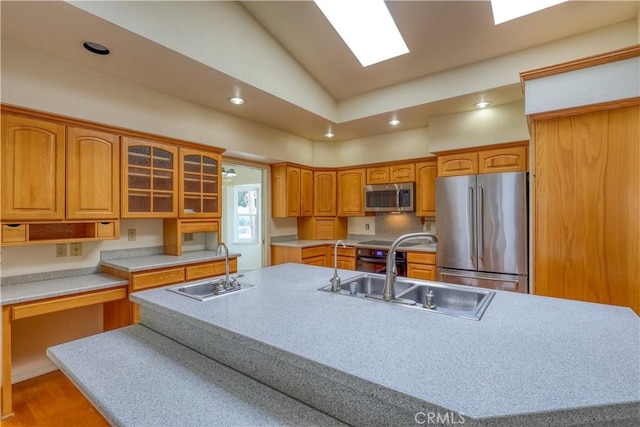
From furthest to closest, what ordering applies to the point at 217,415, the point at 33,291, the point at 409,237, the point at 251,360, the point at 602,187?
the point at 33,291, the point at 602,187, the point at 409,237, the point at 251,360, the point at 217,415

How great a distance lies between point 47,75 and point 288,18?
6.76 ft

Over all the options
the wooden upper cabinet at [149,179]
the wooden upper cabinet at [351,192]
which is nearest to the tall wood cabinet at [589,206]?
the wooden upper cabinet at [351,192]

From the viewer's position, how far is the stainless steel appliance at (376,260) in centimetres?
385

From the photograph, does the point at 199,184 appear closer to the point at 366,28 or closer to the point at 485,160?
the point at 366,28

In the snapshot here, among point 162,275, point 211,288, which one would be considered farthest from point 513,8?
point 162,275

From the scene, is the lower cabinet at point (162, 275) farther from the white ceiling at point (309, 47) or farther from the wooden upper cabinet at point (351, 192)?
the wooden upper cabinet at point (351, 192)

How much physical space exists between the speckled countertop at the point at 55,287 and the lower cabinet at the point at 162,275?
68 mm

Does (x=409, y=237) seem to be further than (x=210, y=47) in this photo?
No

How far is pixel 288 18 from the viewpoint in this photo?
111 inches

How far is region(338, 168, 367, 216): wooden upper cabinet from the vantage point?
466cm

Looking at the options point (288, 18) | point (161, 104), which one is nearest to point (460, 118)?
point (288, 18)

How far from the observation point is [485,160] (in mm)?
3400

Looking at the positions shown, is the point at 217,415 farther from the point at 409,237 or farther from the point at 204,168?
the point at 204,168

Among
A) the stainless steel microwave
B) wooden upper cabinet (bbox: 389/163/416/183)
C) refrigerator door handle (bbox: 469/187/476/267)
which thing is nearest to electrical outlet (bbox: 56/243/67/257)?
Result: the stainless steel microwave
